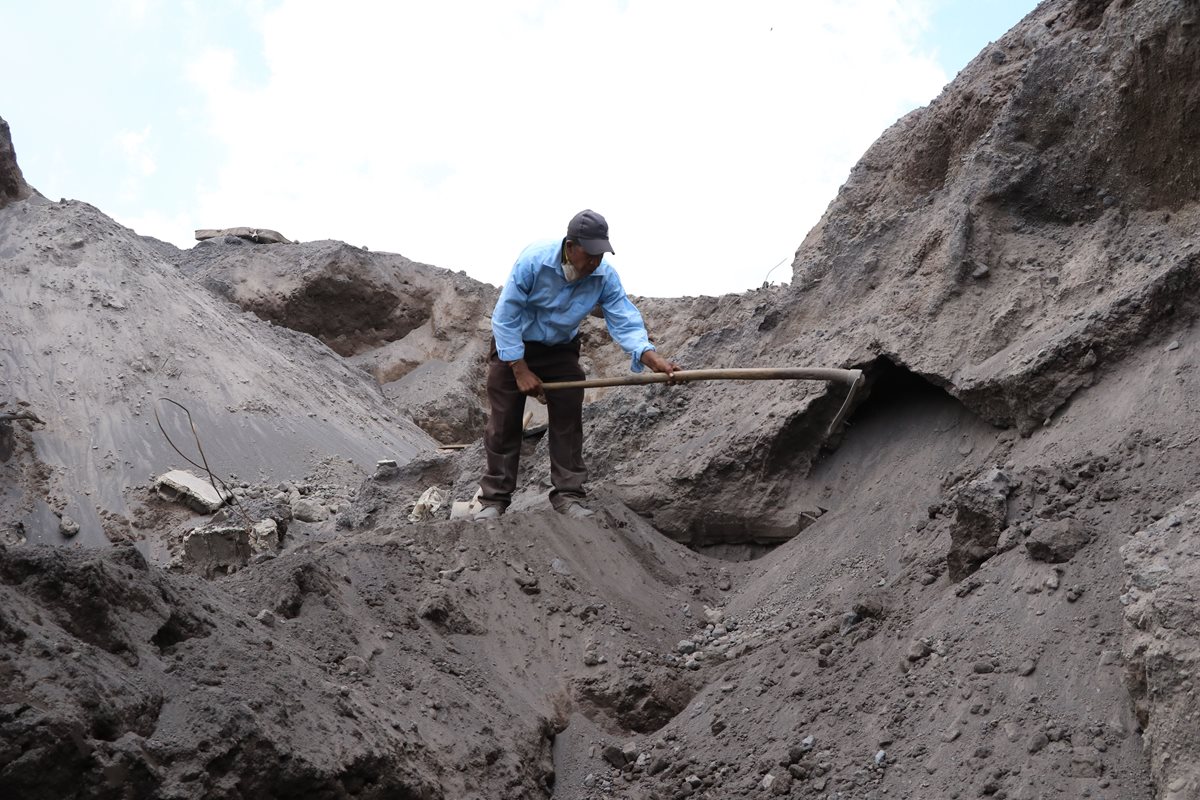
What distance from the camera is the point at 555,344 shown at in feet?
18.4

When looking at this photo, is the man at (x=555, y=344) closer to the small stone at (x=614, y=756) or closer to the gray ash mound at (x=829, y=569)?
the gray ash mound at (x=829, y=569)

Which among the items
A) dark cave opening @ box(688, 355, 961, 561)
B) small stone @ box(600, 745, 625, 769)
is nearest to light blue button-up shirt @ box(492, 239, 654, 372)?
dark cave opening @ box(688, 355, 961, 561)

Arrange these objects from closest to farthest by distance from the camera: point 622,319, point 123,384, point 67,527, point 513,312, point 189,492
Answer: point 513,312 → point 622,319 → point 67,527 → point 189,492 → point 123,384

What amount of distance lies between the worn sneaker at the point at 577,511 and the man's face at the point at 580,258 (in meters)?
1.05

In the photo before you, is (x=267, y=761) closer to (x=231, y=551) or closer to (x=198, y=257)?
(x=231, y=551)

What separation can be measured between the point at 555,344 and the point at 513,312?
13.4 inches

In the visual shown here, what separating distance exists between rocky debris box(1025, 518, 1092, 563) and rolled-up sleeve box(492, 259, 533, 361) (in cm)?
252

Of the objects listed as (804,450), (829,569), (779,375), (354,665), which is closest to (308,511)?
(804,450)

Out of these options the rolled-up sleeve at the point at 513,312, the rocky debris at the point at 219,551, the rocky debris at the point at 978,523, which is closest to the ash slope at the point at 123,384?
the rocky debris at the point at 219,551

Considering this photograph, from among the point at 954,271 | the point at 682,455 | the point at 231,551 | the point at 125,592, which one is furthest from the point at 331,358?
the point at 125,592

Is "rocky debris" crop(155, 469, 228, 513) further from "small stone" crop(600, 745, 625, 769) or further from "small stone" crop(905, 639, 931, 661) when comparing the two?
"small stone" crop(905, 639, 931, 661)

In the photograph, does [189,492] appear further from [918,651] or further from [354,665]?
[918,651]

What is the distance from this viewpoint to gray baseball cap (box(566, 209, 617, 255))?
5078 millimetres

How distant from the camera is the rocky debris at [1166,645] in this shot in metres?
2.57
